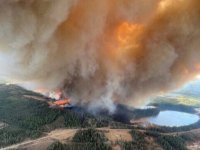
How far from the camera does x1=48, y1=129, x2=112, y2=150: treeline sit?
5881cm

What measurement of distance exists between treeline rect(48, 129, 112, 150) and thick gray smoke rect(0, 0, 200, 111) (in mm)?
6582

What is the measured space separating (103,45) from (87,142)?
16.5 meters

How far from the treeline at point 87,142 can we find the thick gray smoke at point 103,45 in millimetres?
6582

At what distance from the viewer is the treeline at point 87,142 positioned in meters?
58.8

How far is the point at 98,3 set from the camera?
41.2 metres

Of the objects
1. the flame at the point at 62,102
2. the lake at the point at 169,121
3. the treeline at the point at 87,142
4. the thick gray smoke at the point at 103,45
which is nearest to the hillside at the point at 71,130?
the treeline at the point at 87,142

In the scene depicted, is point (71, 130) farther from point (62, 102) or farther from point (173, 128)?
point (173, 128)

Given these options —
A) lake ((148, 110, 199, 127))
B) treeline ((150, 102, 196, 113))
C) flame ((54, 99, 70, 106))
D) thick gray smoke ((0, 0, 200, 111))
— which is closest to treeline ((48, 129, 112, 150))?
thick gray smoke ((0, 0, 200, 111))

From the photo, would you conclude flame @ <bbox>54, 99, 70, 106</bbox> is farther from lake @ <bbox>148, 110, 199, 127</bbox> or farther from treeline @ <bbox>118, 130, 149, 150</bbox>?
lake @ <bbox>148, 110, 199, 127</bbox>

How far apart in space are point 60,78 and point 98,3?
853 inches

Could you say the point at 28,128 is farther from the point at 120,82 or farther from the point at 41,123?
the point at 120,82

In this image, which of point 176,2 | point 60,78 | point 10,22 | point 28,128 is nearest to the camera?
point 10,22

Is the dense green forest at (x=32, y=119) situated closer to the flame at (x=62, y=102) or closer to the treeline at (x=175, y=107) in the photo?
the flame at (x=62, y=102)

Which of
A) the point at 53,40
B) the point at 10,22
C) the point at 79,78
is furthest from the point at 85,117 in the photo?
the point at 10,22
